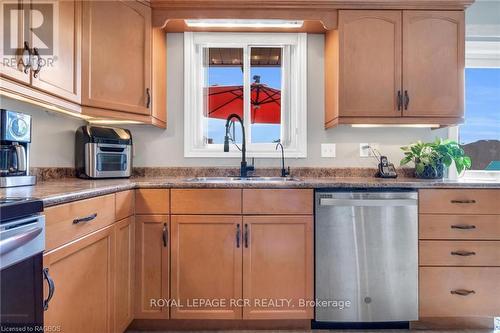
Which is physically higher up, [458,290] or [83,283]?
[83,283]

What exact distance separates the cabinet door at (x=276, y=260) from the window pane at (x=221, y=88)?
3.06 feet

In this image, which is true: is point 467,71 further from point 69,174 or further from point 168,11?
point 69,174

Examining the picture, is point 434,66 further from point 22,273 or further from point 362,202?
point 22,273

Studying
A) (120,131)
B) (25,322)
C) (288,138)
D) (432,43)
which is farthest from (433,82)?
(25,322)

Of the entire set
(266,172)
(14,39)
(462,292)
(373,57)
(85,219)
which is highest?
(373,57)

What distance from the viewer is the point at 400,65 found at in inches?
81.3

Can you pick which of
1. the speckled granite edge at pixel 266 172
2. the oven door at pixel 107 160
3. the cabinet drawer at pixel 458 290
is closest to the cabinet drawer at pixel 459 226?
the cabinet drawer at pixel 458 290

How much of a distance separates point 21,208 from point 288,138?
6.30 feet

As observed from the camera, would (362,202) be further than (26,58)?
Yes

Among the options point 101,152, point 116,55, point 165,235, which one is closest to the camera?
point 165,235

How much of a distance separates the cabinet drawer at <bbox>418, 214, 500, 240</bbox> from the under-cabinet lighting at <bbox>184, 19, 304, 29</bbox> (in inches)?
64.0

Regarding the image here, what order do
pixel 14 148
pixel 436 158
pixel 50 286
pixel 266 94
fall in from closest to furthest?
pixel 50 286
pixel 14 148
pixel 436 158
pixel 266 94

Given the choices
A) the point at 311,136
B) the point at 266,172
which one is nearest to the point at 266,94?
the point at 311,136

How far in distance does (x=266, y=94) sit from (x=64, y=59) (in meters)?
1.46
